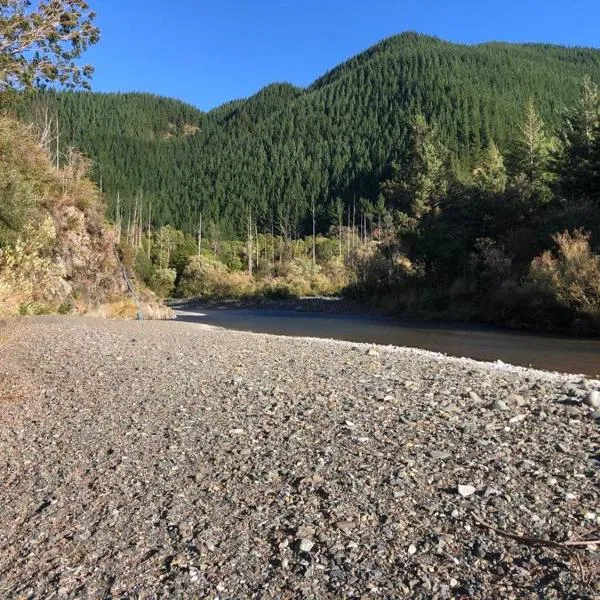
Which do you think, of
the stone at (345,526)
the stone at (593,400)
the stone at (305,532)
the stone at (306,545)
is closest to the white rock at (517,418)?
the stone at (593,400)

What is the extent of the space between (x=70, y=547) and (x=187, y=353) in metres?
9.34

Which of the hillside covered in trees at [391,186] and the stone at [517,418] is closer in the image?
the stone at [517,418]

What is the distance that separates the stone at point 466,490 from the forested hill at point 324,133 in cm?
10915

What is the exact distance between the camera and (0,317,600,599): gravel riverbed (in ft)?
12.4

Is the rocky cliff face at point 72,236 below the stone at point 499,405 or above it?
above

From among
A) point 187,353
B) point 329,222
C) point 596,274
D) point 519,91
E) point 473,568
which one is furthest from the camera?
point 519,91

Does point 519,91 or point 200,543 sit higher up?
point 519,91

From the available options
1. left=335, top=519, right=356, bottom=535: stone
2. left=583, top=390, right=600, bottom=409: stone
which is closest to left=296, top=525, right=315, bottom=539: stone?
left=335, top=519, right=356, bottom=535: stone

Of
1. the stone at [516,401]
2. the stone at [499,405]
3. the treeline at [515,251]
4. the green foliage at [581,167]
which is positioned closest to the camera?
the stone at [499,405]

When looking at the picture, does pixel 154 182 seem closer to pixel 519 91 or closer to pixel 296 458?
pixel 519 91

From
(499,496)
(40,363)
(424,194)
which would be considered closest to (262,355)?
(40,363)

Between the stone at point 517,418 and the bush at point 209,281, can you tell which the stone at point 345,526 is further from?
the bush at point 209,281

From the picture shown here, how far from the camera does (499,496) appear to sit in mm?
4801

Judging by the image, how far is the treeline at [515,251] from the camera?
84.1 feet
